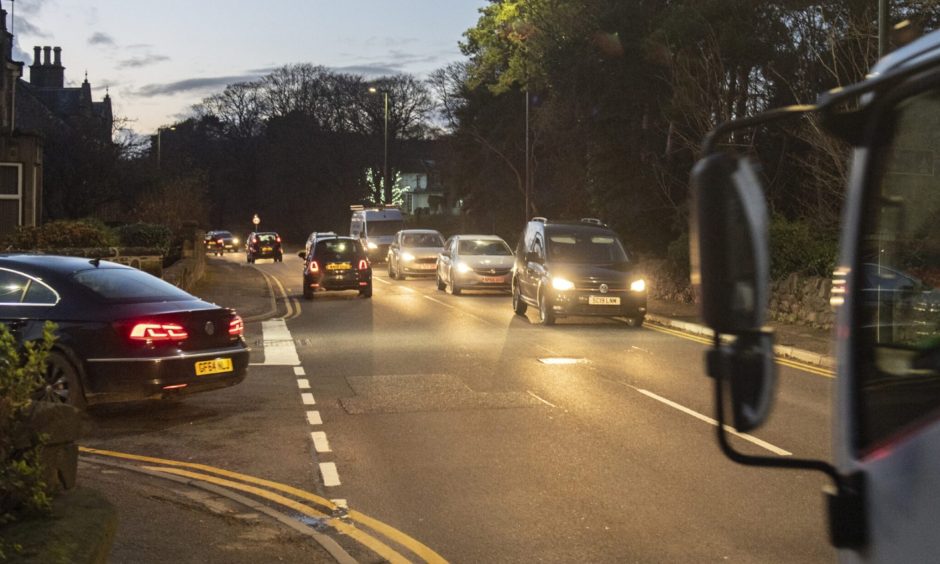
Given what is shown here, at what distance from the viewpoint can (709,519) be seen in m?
7.48

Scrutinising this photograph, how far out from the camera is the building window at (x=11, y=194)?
30.6m

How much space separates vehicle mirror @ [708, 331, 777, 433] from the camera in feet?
9.08

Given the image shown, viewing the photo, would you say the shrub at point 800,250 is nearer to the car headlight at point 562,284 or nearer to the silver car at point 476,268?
the car headlight at point 562,284

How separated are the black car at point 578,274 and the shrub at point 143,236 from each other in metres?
13.3

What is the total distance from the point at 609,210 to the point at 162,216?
63.0 ft

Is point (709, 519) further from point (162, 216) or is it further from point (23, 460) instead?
point (162, 216)

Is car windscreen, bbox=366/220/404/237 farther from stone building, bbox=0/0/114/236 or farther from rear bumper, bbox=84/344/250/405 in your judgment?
rear bumper, bbox=84/344/250/405

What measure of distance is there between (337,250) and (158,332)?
19.9 metres

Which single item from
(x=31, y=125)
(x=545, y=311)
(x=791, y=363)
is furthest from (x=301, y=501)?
(x=31, y=125)

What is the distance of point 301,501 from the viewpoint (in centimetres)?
814

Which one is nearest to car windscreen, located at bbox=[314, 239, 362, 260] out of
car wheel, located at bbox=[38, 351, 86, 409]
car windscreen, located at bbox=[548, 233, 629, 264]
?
car windscreen, located at bbox=[548, 233, 629, 264]

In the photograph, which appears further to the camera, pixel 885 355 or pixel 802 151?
pixel 802 151

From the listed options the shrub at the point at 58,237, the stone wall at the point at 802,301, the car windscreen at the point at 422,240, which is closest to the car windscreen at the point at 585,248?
the stone wall at the point at 802,301

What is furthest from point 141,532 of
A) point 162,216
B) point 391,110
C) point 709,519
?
point 391,110
